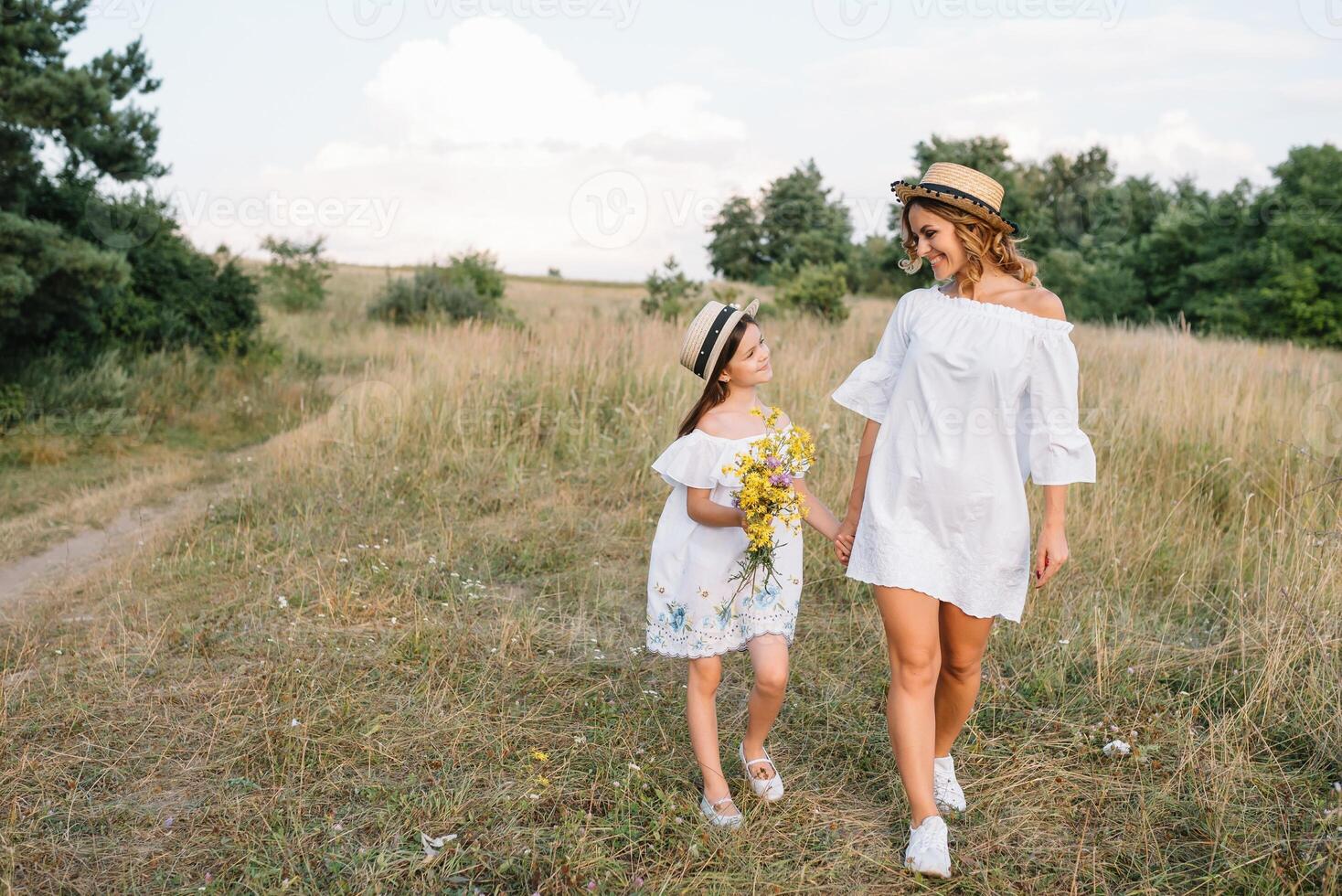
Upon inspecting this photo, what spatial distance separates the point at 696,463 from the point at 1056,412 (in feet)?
3.23

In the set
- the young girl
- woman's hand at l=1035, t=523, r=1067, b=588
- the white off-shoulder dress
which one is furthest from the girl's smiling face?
woman's hand at l=1035, t=523, r=1067, b=588

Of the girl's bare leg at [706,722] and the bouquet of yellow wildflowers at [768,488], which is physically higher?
the bouquet of yellow wildflowers at [768,488]

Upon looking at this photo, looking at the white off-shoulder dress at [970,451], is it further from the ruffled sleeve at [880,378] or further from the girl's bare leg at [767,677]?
the girl's bare leg at [767,677]

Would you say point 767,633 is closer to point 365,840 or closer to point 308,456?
point 365,840

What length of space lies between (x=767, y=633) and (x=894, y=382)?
82 cm

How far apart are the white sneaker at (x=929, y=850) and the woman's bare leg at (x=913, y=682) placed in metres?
0.03

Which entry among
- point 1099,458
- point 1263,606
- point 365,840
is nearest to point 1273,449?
point 1099,458

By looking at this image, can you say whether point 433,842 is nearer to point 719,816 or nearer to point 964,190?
point 719,816

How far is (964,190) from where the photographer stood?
255cm

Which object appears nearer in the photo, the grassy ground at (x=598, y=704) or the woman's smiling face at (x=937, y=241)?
the woman's smiling face at (x=937, y=241)

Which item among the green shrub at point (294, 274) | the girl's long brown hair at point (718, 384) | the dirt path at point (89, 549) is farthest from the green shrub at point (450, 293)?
the girl's long brown hair at point (718, 384)

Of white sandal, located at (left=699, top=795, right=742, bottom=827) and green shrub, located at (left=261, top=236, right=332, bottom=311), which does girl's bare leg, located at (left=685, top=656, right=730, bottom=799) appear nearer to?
white sandal, located at (left=699, top=795, right=742, bottom=827)

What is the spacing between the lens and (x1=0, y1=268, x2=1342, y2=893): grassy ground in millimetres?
2764

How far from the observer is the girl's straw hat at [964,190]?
2.54m
